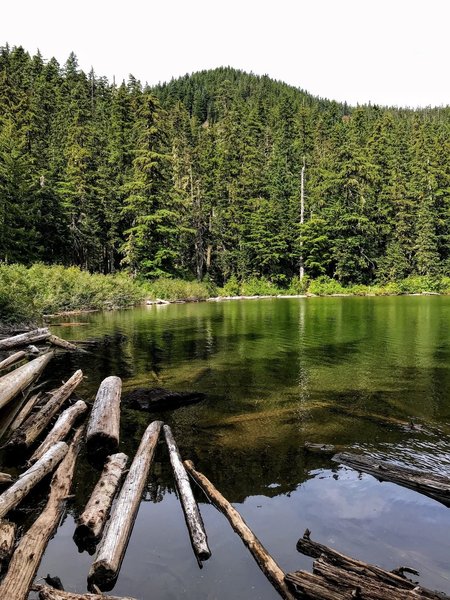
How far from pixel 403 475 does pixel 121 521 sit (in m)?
3.77

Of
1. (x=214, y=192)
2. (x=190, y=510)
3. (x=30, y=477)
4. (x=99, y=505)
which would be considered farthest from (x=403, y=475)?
(x=214, y=192)

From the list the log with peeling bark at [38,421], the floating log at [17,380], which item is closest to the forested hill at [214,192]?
the floating log at [17,380]

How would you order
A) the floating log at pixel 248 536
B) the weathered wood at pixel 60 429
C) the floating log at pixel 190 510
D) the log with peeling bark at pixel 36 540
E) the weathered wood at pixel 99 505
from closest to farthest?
the log with peeling bark at pixel 36 540, the floating log at pixel 248 536, the floating log at pixel 190 510, the weathered wood at pixel 99 505, the weathered wood at pixel 60 429

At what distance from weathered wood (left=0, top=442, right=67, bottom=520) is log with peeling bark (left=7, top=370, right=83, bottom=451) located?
95 cm

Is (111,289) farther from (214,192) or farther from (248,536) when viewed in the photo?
(248,536)

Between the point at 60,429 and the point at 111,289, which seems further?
the point at 111,289

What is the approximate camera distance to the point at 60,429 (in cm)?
762

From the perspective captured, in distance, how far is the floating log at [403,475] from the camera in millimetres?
5766

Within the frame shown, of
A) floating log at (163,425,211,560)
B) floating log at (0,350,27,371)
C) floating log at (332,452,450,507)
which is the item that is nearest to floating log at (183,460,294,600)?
floating log at (163,425,211,560)

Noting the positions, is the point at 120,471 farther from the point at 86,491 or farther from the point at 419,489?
the point at 419,489

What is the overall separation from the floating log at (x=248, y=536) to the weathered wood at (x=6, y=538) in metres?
2.24

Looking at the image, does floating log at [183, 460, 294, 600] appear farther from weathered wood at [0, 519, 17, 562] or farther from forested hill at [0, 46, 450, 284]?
forested hill at [0, 46, 450, 284]

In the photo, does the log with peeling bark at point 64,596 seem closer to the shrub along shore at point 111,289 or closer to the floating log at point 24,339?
the floating log at point 24,339

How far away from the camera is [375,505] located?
5.66 metres
